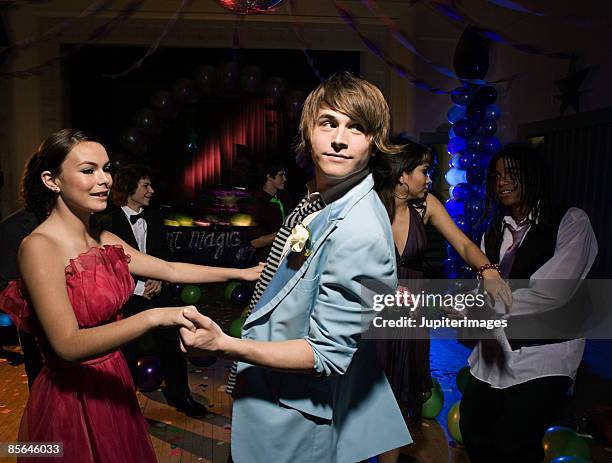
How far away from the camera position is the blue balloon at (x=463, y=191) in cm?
715

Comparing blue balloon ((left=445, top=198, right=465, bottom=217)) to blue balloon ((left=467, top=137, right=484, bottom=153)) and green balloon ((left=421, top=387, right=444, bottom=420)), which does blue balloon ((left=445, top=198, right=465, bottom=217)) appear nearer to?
blue balloon ((left=467, top=137, right=484, bottom=153))

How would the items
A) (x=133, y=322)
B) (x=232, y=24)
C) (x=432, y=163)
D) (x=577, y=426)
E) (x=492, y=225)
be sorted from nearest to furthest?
(x=133, y=322) → (x=492, y=225) → (x=432, y=163) → (x=577, y=426) → (x=232, y=24)

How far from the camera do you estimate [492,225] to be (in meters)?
2.73

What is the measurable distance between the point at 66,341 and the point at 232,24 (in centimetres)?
866

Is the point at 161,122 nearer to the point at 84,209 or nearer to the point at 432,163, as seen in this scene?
the point at 432,163

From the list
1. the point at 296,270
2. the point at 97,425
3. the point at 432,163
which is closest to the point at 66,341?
the point at 97,425

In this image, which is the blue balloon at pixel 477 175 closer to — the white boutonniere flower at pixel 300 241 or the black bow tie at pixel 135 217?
the black bow tie at pixel 135 217

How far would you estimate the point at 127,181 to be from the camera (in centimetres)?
411

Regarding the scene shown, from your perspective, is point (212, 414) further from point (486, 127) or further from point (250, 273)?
point (486, 127)

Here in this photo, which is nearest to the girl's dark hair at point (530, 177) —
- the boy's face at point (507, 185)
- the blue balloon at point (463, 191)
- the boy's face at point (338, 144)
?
the boy's face at point (507, 185)

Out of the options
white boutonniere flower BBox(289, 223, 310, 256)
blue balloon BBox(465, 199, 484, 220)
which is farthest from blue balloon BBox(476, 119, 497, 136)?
white boutonniere flower BBox(289, 223, 310, 256)

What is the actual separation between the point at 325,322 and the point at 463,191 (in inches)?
244

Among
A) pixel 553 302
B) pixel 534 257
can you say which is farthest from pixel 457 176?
pixel 553 302

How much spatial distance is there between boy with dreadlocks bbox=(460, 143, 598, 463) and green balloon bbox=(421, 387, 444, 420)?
59.4 inches
